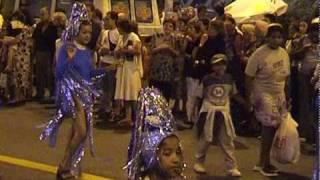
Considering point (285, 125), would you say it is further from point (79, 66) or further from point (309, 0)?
point (309, 0)

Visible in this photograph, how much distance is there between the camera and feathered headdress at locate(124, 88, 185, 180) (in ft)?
14.5

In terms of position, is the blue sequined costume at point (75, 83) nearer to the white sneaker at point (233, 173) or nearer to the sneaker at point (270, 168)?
the white sneaker at point (233, 173)

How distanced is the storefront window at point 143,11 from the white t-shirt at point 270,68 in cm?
798

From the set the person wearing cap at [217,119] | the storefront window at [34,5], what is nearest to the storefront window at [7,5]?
the storefront window at [34,5]

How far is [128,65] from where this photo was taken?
1091cm

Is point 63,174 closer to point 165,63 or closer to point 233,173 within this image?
point 233,173

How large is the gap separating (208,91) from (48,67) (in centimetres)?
565

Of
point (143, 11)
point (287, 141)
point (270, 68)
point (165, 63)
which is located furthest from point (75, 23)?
point (143, 11)

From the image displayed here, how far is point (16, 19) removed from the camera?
13.6 meters

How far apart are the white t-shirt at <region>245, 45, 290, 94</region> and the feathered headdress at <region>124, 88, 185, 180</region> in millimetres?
3783

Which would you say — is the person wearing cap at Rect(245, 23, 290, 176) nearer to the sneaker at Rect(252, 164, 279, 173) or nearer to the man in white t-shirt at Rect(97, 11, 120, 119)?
the sneaker at Rect(252, 164, 279, 173)

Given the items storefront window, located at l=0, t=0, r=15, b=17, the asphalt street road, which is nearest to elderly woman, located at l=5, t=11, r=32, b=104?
the asphalt street road

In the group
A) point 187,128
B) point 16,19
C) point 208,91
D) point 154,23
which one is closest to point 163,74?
point 187,128

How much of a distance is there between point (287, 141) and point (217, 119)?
770mm
